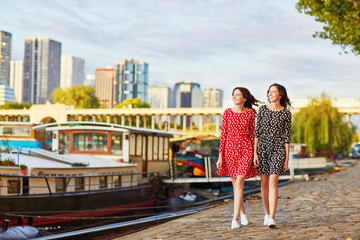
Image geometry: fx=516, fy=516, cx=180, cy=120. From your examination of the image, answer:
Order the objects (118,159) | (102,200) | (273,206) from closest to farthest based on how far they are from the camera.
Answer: (273,206) → (102,200) → (118,159)

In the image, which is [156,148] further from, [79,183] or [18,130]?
[18,130]

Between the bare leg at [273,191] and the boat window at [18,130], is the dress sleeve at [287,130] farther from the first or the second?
the boat window at [18,130]

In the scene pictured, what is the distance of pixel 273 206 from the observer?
6.34 meters

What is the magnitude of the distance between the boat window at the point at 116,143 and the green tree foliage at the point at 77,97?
106860 millimetres

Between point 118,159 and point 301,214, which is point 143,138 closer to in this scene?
point 118,159

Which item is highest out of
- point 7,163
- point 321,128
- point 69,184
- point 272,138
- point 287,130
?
point 287,130

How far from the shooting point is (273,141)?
6.33 metres

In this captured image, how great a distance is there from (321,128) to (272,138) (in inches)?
1384

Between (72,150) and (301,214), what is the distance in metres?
9.77

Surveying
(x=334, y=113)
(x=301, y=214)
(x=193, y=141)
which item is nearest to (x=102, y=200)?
(x=301, y=214)

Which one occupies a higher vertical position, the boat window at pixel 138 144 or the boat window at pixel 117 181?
the boat window at pixel 138 144

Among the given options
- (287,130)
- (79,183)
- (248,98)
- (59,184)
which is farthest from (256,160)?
(79,183)

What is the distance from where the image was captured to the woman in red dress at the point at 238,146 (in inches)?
252

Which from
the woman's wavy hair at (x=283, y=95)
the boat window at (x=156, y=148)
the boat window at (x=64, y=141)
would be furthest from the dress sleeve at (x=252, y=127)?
the boat window at (x=156, y=148)
